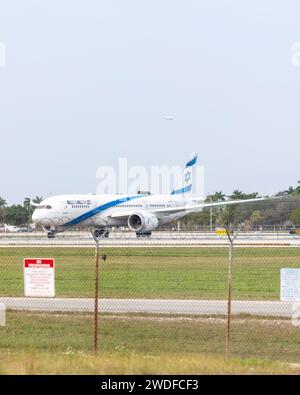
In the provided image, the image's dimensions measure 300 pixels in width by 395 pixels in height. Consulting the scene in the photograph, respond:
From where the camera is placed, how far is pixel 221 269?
109 ft

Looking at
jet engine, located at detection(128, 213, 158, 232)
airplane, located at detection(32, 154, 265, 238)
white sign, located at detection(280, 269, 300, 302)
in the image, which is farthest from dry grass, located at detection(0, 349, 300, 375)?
jet engine, located at detection(128, 213, 158, 232)

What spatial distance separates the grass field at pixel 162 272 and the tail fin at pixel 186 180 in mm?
27798

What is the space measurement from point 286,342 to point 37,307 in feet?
24.6

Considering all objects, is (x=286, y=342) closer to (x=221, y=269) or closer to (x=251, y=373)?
(x=251, y=373)

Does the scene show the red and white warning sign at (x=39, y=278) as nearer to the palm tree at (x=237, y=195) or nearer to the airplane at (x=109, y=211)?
the airplane at (x=109, y=211)

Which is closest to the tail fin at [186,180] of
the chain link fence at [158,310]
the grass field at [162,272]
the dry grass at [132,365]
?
the grass field at [162,272]

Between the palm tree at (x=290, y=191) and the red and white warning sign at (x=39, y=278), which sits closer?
the red and white warning sign at (x=39, y=278)

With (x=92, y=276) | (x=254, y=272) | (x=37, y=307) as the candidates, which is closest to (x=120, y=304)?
(x=37, y=307)

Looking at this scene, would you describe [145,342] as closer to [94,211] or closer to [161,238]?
[161,238]

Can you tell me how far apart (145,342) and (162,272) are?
1601cm

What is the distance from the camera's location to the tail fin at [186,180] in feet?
246

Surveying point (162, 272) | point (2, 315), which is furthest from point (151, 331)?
point (162, 272)
